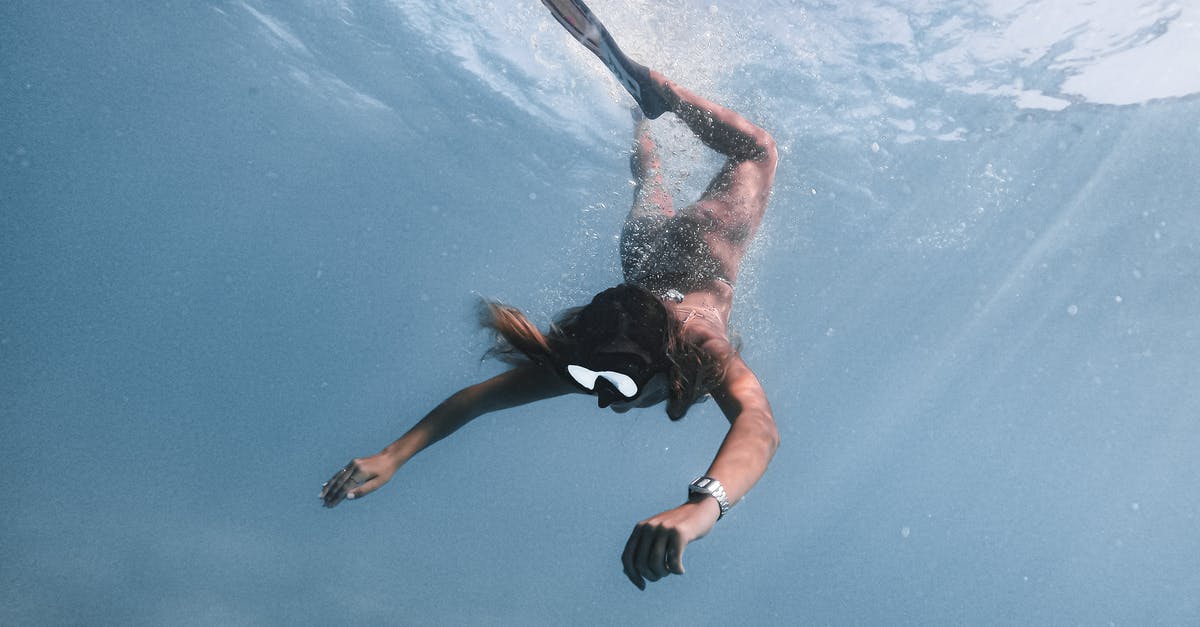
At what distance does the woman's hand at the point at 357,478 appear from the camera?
315cm

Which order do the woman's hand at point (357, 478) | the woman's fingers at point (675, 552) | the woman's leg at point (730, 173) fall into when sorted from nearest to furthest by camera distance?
the woman's fingers at point (675, 552) → the woman's hand at point (357, 478) → the woman's leg at point (730, 173)

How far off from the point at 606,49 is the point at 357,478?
4115 millimetres

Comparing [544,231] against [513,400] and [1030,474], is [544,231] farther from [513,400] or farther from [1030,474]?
[1030,474]

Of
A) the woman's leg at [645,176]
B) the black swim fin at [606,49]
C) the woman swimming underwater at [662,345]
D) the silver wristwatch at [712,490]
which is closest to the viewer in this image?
Result: the silver wristwatch at [712,490]

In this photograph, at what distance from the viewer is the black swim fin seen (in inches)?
217

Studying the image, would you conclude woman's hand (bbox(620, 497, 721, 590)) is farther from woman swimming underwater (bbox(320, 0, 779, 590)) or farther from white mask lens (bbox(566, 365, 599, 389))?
white mask lens (bbox(566, 365, 599, 389))

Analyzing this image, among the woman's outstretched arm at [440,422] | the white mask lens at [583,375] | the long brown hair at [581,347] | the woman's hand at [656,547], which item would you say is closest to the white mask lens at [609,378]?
the white mask lens at [583,375]

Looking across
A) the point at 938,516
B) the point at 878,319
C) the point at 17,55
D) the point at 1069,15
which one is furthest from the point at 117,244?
the point at 938,516

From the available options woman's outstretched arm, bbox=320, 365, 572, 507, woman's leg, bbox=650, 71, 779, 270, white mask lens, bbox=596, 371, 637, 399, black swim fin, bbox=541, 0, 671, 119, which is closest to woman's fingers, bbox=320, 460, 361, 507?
woman's outstretched arm, bbox=320, 365, 572, 507

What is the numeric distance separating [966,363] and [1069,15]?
952 inches

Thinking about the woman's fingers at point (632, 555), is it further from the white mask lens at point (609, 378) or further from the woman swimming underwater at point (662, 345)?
the white mask lens at point (609, 378)

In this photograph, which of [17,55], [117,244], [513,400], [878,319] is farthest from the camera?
[117,244]

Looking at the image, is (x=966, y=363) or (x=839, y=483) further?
(x=839, y=483)

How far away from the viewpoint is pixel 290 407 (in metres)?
107
